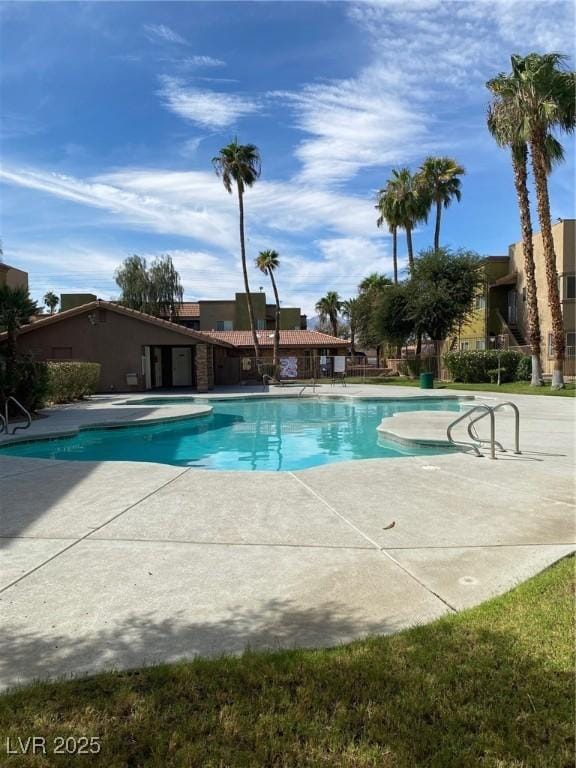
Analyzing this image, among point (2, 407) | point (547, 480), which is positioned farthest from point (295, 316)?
point (547, 480)

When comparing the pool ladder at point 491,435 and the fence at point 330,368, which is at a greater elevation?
the fence at point 330,368

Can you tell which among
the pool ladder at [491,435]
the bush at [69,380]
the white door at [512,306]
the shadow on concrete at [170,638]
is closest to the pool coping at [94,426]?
the bush at [69,380]

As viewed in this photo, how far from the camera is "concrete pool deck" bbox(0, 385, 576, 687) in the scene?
300 cm

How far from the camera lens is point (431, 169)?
37.5 m

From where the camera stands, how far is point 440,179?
1479 inches

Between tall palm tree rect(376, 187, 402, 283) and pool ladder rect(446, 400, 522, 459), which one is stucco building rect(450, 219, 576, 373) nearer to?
tall palm tree rect(376, 187, 402, 283)

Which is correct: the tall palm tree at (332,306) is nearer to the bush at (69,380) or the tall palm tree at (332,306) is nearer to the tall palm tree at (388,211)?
the tall palm tree at (388,211)

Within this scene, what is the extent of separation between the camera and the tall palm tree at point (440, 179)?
37406mm

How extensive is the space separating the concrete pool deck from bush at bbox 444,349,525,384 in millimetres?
21428

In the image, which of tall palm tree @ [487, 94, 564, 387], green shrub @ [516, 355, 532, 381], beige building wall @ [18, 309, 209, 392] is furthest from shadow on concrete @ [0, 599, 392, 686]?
green shrub @ [516, 355, 532, 381]

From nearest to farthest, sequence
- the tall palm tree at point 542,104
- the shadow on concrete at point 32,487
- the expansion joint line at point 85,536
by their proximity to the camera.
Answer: the expansion joint line at point 85,536
the shadow on concrete at point 32,487
the tall palm tree at point 542,104

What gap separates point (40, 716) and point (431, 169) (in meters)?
41.0

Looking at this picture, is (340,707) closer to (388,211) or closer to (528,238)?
(528,238)

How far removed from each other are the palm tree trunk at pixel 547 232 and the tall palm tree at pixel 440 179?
53.3 feet
